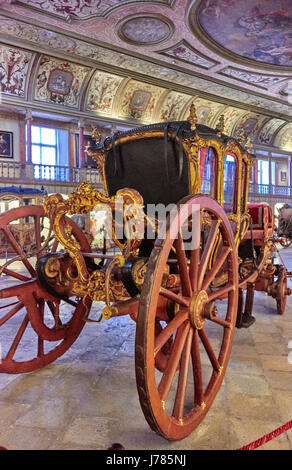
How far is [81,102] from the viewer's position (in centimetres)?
1362

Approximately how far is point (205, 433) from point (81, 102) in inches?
534

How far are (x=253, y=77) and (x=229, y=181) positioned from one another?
13332mm

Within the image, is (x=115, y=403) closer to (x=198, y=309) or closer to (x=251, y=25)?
(x=198, y=309)

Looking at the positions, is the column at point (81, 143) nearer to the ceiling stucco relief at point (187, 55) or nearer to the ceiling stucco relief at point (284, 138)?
the ceiling stucco relief at point (187, 55)

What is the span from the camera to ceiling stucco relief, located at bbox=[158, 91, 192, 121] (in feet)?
50.9

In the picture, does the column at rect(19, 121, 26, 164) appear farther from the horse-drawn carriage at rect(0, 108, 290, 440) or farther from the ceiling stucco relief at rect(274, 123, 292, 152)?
the ceiling stucco relief at rect(274, 123, 292, 152)

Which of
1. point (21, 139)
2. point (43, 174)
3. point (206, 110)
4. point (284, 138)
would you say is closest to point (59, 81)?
point (21, 139)

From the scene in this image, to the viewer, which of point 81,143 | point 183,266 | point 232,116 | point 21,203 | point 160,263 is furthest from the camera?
point 232,116

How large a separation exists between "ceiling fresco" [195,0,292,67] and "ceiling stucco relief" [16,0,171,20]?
5.42 ft

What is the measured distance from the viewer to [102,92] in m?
13.9

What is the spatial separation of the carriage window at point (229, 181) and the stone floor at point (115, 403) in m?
1.37

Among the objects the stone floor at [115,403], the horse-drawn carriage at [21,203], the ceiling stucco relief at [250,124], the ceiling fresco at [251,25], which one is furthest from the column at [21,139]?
the stone floor at [115,403]

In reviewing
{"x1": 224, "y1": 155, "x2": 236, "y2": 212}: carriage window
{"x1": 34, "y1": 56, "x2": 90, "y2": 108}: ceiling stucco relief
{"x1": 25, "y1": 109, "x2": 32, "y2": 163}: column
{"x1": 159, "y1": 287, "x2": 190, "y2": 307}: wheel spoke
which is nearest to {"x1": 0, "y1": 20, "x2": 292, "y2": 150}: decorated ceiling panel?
{"x1": 34, "y1": 56, "x2": 90, "y2": 108}: ceiling stucco relief

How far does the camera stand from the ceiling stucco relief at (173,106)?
1552 centimetres
